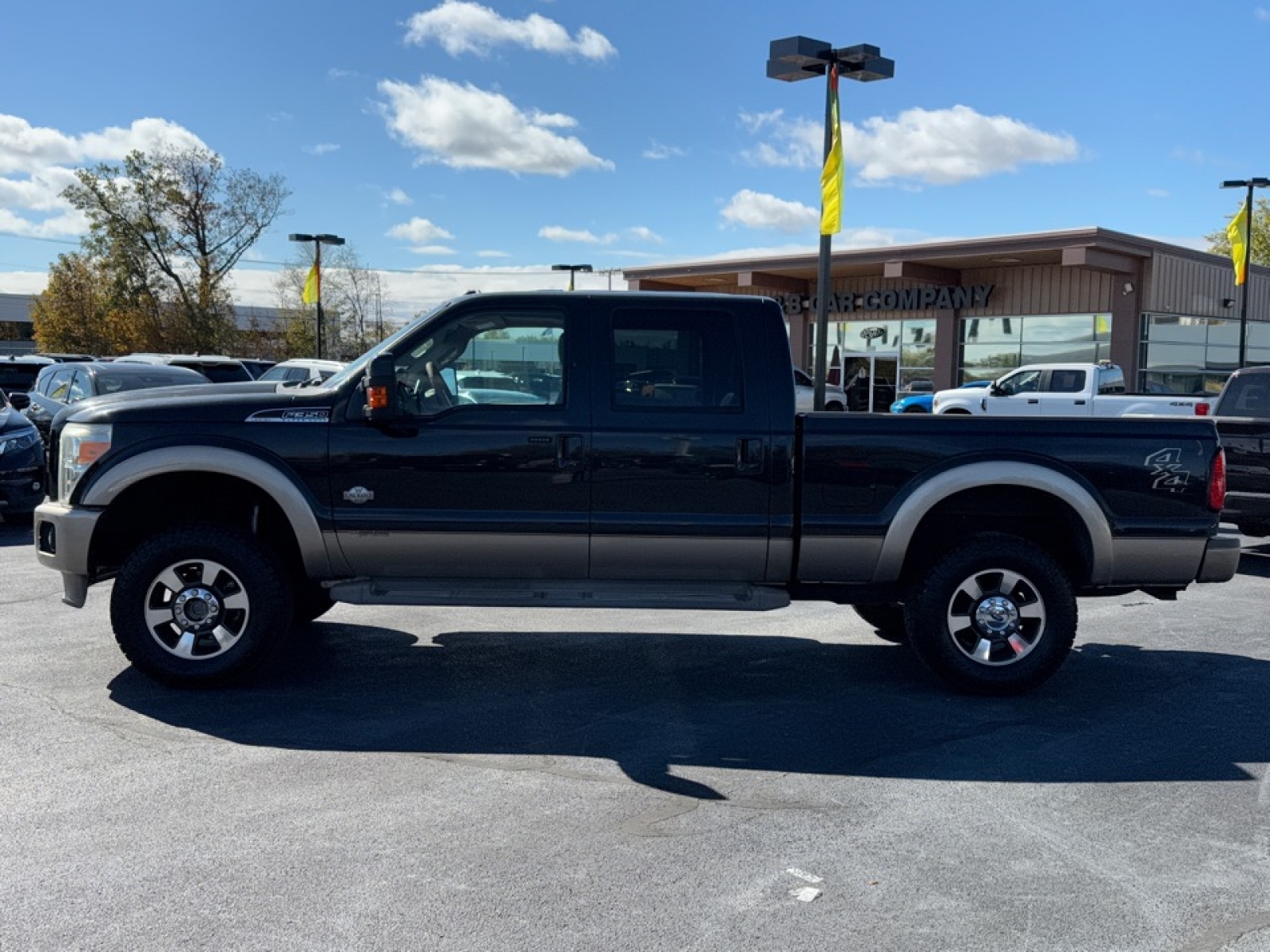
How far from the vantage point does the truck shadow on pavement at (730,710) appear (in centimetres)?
A: 514

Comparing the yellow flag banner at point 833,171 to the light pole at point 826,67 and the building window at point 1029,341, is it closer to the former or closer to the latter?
the light pole at point 826,67

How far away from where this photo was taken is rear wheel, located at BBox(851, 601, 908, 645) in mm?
7477

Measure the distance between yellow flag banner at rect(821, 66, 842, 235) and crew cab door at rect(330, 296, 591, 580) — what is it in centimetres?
1096

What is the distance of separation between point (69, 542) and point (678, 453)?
307 centimetres

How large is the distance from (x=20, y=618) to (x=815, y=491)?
17.0 feet

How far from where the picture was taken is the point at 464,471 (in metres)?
6.01

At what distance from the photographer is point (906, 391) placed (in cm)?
3356

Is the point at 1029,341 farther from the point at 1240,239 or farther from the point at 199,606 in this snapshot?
the point at 199,606

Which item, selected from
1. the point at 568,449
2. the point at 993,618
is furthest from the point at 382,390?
the point at 993,618

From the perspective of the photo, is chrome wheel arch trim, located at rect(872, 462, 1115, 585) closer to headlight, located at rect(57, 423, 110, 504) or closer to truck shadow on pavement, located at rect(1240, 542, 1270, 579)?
headlight, located at rect(57, 423, 110, 504)

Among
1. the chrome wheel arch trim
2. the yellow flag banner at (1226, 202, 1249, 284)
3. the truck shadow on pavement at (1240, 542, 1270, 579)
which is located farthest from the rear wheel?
the yellow flag banner at (1226, 202, 1249, 284)

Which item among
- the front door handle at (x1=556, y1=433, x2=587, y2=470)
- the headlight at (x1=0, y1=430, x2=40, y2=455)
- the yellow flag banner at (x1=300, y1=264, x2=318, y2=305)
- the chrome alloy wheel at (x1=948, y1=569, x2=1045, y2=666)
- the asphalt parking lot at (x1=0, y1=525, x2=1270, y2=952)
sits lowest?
the asphalt parking lot at (x1=0, y1=525, x2=1270, y2=952)

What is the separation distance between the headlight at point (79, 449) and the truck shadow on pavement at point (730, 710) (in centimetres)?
106

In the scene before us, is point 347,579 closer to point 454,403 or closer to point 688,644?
point 454,403
